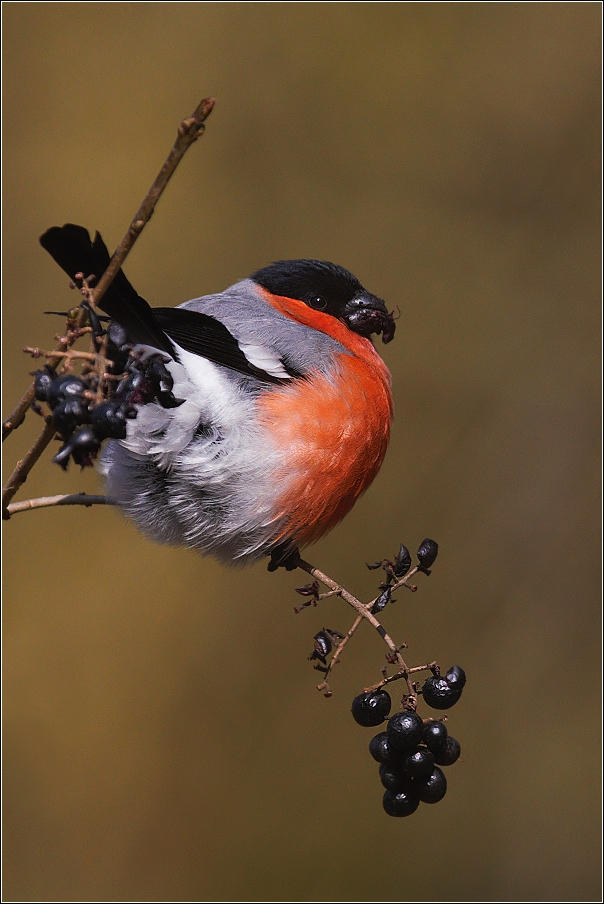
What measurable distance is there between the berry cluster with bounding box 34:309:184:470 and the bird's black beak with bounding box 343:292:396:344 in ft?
2.92

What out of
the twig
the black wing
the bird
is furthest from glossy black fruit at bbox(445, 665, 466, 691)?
the twig

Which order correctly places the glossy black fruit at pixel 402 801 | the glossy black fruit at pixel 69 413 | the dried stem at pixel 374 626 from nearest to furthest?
the glossy black fruit at pixel 69 413 → the dried stem at pixel 374 626 → the glossy black fruit at pixel 402 801

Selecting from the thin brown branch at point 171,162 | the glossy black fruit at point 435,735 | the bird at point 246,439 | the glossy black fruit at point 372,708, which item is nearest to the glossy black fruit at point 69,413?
the thin brown branch at point 171,162

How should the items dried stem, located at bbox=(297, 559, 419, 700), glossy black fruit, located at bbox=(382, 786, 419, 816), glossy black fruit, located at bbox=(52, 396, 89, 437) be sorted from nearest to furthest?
1. glossy black fruit, located at bbox=(52, 396, 89, 437)
2. dried stem, located at bbox=(297, 559, 419, 700)
3. glossy black fruit, located at bbox=(382, 786, 419, 816)

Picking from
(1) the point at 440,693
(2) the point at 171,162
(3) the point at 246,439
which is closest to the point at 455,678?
(1) the point at 440,693

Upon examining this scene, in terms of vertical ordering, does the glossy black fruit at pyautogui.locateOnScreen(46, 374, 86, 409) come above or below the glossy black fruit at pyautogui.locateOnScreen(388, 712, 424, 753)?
above

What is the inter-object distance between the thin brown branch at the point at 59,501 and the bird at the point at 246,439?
93mm

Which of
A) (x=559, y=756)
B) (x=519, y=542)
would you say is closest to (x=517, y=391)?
(x=519, y=542)

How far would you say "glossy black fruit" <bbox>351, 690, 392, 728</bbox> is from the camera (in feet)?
4.82

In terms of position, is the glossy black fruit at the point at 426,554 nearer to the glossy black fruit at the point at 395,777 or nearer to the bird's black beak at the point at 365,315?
the glossy black fruit at the point at 395,777

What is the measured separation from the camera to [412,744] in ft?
4.69

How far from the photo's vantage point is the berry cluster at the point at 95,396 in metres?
1.20

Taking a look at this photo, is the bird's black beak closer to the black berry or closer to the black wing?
the black wing

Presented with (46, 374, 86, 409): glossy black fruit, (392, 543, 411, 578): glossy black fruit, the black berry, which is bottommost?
the black berry
